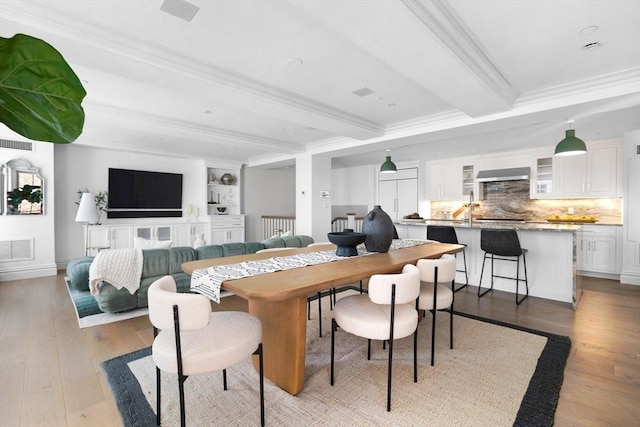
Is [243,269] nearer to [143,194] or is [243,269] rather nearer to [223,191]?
[143,194]

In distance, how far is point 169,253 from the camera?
349 centimetres

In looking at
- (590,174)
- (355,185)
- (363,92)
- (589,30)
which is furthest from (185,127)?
(590,174)

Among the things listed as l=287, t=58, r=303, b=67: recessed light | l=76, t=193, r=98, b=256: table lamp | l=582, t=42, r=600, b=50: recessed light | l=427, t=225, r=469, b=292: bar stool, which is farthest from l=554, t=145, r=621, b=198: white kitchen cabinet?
l=76, t=193, r=98, b=256: table lamp

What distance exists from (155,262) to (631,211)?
6720 mm

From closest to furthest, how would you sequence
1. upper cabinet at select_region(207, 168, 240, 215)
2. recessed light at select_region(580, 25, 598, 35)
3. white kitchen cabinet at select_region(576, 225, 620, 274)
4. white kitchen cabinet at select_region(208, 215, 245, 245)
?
recessed light at select_region(580, 25, 598, 35), white kitchen cabinet at select_region(576, 225, 620, 274), white kitchen cabinet at select_region(208, 215, 245, 245), upper cabinet at select_region(207, 168, 240, 215)

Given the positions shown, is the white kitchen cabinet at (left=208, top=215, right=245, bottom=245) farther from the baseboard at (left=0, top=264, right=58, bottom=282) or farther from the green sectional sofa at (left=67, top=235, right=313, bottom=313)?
the green sectional sofa at (left=67, top=235, right=313, bottom=313)

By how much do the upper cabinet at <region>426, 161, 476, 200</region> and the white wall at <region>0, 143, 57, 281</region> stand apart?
7658 millimetres

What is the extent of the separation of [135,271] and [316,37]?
2903 mm

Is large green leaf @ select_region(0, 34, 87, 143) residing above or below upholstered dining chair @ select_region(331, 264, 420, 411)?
above

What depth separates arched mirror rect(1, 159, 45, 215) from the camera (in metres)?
4.88

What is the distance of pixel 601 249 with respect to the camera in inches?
204

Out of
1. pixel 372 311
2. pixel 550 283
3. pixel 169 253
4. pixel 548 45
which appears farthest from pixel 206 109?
pixel 550 283

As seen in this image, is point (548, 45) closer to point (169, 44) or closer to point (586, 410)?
point (586, 410)

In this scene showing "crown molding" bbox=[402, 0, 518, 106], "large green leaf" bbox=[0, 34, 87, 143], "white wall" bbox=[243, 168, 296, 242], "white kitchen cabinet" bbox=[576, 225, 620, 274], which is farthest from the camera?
"white wall" bbox=[243, 168, 296, 242]
